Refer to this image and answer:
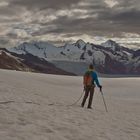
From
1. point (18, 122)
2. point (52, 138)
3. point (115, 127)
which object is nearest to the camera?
point (52, 138)

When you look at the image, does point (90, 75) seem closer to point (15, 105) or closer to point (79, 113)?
point (79, 113)

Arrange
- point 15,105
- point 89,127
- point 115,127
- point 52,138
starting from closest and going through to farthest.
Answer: point 52,138
point 89,127
point 115,127
point 15,105

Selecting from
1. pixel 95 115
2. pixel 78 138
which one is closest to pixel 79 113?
pixel 95 115

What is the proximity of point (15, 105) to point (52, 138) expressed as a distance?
511 cm

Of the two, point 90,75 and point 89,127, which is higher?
point 90,75

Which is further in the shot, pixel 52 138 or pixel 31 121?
pixel 31 121

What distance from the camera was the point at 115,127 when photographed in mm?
13672

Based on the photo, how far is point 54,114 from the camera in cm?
1443

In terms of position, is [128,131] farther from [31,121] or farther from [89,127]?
[31,121]

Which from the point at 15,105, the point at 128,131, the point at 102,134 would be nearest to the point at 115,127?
the point at 128,131

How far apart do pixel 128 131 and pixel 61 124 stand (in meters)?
2.46

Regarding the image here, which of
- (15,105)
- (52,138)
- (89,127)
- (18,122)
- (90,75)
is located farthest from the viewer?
(90,75)

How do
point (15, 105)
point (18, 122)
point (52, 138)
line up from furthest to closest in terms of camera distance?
point (15, 105) → point (18, 122) → point (52, 138)

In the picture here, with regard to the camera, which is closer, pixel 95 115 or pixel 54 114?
pixel 54 114
